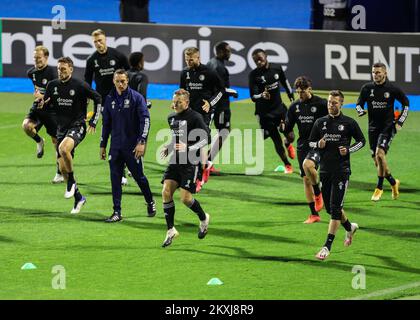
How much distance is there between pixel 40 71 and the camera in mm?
20094

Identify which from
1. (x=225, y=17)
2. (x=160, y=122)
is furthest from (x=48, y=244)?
(x=225, y=17)

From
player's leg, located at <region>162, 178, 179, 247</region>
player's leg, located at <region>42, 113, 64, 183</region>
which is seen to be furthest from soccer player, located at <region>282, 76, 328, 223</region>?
player's leg, located at <region>42, 113, 64, 183</region>

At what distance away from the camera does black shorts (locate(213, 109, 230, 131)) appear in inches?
814

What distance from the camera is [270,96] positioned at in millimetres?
20734

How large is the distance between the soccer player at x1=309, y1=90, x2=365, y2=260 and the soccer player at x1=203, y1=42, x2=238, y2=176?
4.87 m

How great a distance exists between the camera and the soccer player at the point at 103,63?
66.4ft

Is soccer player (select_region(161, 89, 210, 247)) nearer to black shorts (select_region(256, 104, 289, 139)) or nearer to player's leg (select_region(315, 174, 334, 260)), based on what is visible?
player's leg (select_region(315, 174, 334, 260))

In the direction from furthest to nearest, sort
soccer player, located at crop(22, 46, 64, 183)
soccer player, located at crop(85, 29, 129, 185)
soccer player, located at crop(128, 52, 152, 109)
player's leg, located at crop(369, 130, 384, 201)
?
soccer player, located at crop(85, 29, 129, 185), soccer player, located at crop(22, 46, 64, 183), soccer player, located at crop(128, 52, 152, 109), player's leg, located at crop(369, 130, 384, 201)

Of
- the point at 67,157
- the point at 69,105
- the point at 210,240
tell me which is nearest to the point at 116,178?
the point at 67,157

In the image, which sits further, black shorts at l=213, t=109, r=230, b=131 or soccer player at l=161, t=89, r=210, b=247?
black shorts at l=213, t=109, r=230, b=131

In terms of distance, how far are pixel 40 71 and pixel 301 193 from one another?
516cm

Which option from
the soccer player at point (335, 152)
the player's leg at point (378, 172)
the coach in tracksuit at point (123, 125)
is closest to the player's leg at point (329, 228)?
the soccer player at point (335, 152)

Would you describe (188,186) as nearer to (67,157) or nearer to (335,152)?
(335,152)

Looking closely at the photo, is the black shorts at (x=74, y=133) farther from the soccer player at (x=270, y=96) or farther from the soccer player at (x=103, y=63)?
the soccer player at (x=270, y=96)
